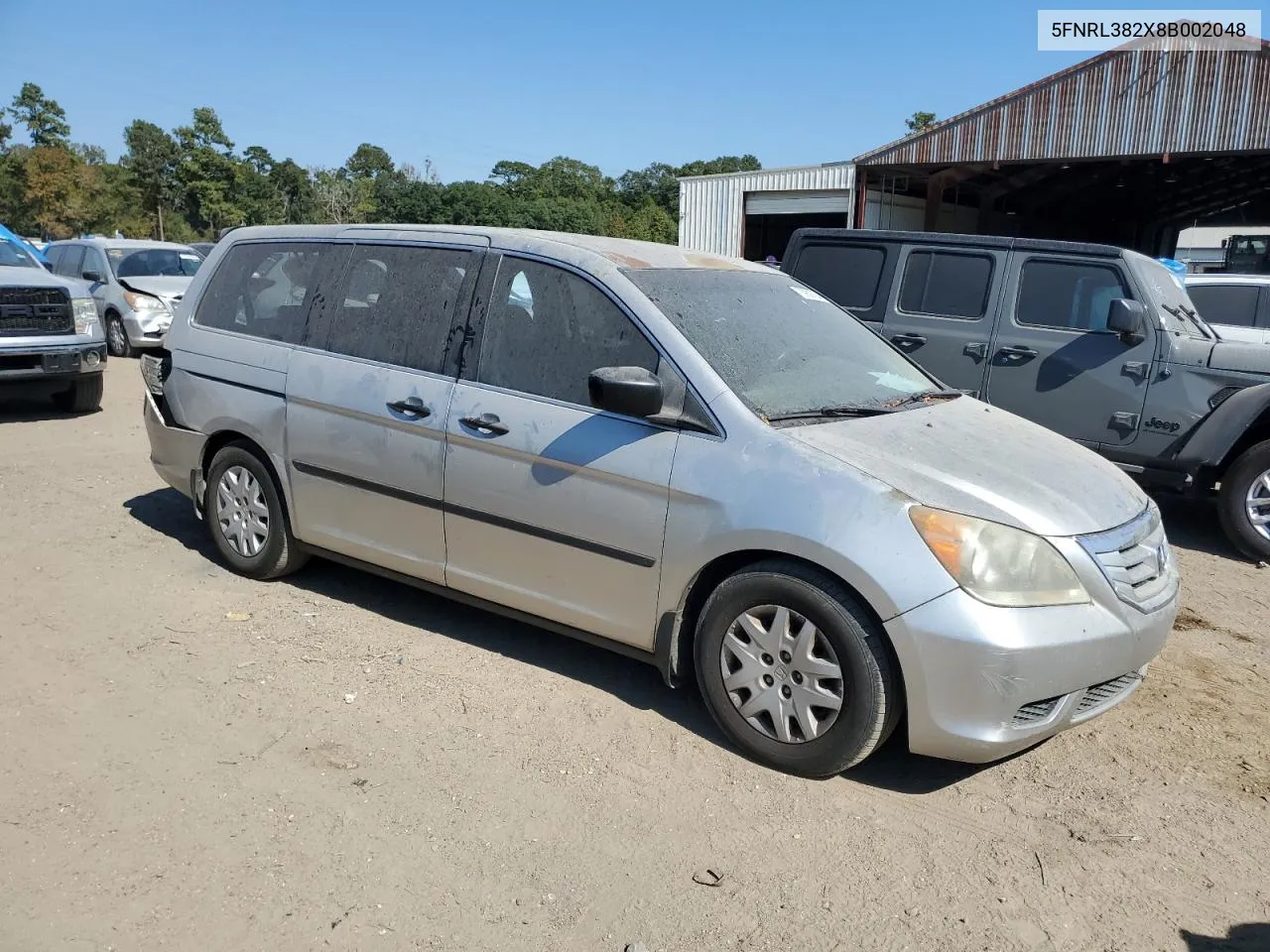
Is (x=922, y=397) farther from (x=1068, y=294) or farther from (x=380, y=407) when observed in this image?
(x=1068, y=294)

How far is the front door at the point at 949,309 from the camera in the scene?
7.19m

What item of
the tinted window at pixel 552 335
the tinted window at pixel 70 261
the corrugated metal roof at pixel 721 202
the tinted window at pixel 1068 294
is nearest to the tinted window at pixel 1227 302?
the tinted window at pixel 1068 294

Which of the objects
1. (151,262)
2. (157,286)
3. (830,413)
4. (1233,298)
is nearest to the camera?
(830,413)

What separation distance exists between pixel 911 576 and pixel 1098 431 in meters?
4.41

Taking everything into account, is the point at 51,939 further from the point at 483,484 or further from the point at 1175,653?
the point at 1175,653

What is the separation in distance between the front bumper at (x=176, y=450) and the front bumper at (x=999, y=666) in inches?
155

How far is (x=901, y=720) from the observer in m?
3.73

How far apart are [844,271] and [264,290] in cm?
454

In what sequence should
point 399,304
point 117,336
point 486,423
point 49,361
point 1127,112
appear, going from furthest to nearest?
point 1127,112
point 117,336
point 49,361
point 399,304
point 486,423

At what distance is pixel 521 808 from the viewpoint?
3.30m

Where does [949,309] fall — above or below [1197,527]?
above

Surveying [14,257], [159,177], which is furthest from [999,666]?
[159,177]

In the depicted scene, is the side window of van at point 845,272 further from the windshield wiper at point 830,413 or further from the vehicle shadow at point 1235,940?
the vehicle shadow at point 1235,940

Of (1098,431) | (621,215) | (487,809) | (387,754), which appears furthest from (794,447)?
(621,215)
